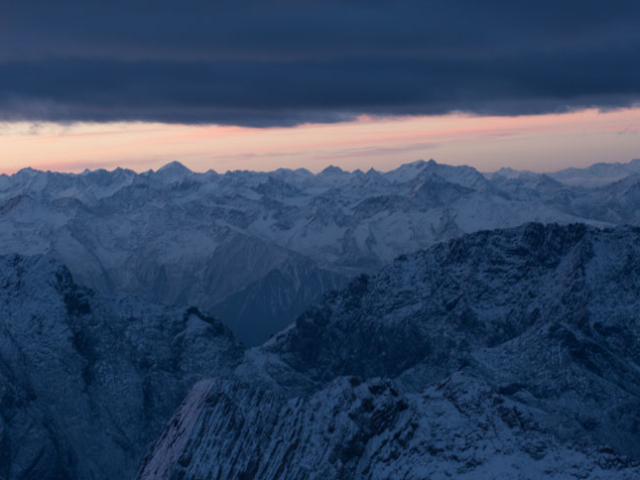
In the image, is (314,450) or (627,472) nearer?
(627,472)

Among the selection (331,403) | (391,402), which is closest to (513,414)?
(391,402)

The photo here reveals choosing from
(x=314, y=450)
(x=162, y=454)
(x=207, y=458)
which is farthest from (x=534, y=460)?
(x=162, y=454)

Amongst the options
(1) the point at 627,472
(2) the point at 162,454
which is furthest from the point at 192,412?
(1) the point at 627,472

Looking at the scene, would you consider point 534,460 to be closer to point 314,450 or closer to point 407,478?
point 407,478

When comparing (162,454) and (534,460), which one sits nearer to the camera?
(534,460)

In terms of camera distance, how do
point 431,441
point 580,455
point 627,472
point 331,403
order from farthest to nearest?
point 331,403, point 431,441, point 580,455, point 627,472

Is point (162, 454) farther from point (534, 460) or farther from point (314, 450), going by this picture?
point (534, 460)

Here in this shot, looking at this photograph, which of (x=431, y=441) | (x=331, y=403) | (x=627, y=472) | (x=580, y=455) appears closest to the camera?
(x=627, y=472)

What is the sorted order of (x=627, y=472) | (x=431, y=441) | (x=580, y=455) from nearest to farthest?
(x=627, y=472), (x=580, y=455), (x=431, y=441)
